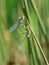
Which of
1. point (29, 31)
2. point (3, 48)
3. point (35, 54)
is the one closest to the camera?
point (29, 31)

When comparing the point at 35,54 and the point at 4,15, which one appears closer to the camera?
the point at 35,54

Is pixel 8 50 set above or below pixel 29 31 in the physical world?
below

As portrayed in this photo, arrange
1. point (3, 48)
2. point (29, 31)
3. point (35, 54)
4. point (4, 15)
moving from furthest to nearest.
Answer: point (4, 15), point (3, 48), point (35, 54), point (29, 31)

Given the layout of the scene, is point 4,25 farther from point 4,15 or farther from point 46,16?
point 46,16

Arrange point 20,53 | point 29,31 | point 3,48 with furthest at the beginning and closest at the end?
point 20,53, point 3,48, point 29,31

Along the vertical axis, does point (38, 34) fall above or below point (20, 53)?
above

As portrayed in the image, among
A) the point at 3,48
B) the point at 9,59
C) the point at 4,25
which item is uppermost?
the point at 4,25

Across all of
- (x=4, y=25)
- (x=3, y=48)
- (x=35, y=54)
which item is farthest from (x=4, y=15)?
(x=35, y=54)

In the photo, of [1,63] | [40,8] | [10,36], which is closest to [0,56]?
[1,63]

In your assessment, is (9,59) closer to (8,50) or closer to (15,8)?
(8,50)
